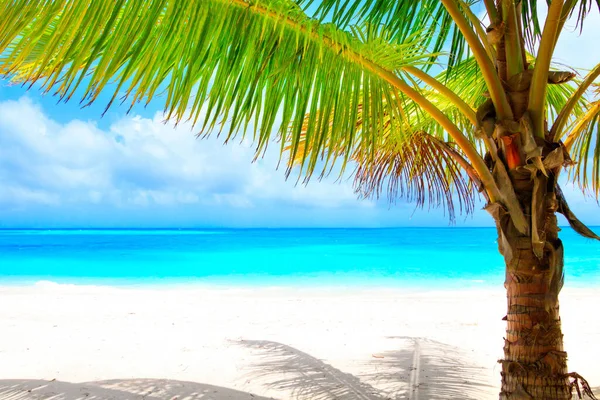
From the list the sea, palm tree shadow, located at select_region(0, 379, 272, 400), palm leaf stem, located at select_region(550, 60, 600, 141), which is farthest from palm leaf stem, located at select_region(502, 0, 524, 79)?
the sea

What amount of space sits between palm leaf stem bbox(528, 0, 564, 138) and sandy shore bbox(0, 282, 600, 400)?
5.61 ft

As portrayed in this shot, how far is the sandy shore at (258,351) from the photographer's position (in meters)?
2.87

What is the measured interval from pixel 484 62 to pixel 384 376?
2194 millimetres

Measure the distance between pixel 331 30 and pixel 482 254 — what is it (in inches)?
953

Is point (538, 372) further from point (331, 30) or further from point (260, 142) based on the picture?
point (331, 30)

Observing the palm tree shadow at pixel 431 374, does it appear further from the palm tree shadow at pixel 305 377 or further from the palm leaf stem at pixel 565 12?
the palm leaf stem at pixel 565 12

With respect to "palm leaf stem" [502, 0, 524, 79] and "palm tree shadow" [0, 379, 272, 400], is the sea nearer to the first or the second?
"palm tree shadow" [0, 379, 272, 400]

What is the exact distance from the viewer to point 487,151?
1888 millimetres

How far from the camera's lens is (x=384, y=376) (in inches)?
123

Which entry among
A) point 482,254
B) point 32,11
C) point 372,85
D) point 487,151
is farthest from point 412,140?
point 482,254

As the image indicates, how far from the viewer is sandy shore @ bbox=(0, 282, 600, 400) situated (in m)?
2.87

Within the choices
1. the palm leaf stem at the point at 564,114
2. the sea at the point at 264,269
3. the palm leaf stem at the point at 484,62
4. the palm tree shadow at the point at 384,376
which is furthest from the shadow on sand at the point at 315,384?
the sea at the point at 264,269

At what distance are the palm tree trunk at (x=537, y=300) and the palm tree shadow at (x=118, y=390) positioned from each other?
4.94 ft

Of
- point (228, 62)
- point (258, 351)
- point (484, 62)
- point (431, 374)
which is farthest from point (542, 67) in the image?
point (258, 351)
